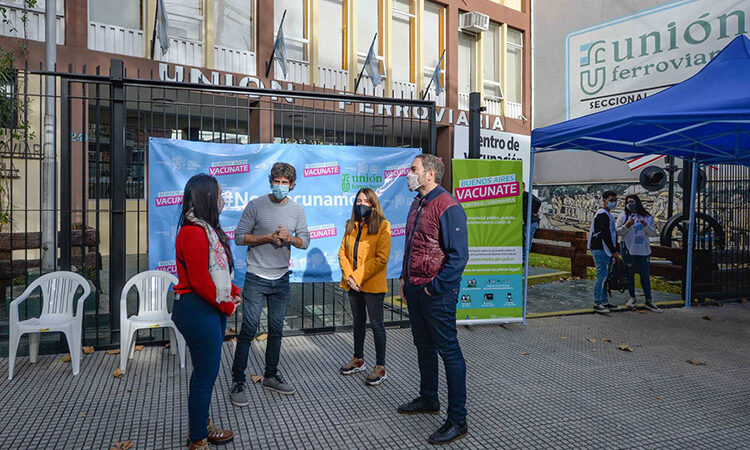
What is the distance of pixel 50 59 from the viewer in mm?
9047

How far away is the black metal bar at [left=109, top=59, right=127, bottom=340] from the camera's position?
18.0ft

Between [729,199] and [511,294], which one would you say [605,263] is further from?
[729,199]

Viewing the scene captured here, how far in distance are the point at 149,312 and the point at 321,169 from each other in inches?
96.3

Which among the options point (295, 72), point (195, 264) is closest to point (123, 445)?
point (195, 264)

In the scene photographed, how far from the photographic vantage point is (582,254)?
38.1 feet

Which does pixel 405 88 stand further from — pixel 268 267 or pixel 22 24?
pixel 268 267

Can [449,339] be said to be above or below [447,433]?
above

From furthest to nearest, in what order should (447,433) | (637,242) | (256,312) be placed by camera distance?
(637,242)
(256,312)
(447,433)

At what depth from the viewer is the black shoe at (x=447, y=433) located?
3.54 metres

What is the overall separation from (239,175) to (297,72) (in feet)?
30.9

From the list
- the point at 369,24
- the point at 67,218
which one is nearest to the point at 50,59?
the point at 67,218

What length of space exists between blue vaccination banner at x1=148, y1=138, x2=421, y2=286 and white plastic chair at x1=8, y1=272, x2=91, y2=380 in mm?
814

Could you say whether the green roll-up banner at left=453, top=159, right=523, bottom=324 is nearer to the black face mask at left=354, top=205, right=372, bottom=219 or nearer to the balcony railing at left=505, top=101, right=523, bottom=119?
the black face mask at left=354, top=205, right=372, bottom=219

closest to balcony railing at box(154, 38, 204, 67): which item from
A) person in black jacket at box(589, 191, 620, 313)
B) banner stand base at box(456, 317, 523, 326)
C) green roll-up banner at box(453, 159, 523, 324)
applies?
green roll-up banner at box(453, 159, 523, 324)
